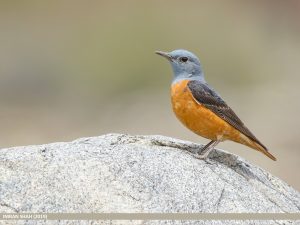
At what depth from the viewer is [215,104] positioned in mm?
12258

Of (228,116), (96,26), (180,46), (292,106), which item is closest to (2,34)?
(96,26)

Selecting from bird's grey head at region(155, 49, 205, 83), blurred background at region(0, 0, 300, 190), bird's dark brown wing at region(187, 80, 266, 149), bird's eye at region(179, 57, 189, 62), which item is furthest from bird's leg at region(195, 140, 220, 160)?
blurred background at region(0, 0, 300, 190)

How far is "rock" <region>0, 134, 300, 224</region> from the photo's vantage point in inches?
403

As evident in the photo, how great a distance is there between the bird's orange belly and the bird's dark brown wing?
0.16 feet

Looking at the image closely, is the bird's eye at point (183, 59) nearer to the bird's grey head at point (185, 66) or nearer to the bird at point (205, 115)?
the bird's grey head at point (185, 66)

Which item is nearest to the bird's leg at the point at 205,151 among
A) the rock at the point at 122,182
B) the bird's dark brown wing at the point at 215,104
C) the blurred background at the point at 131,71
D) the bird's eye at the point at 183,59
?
the rock at the point at 122,182

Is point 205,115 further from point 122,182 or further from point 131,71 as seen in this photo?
point 131,71

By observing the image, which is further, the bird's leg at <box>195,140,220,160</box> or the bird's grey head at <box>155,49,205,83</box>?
the bird's grey head at <box>155,49,205,83</box>

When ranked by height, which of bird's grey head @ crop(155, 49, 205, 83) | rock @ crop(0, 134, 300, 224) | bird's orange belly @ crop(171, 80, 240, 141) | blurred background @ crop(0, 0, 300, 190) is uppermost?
bird's grey head @ crop(155, 49, 205, 83)

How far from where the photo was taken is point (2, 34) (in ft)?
112

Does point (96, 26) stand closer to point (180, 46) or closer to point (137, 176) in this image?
point (180, 46)

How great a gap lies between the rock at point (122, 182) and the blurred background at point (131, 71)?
1058 cm

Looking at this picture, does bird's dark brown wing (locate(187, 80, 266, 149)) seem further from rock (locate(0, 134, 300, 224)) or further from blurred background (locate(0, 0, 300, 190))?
blurred background (locate(0, 0, 300, 190))

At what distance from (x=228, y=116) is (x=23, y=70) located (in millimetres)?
19299
